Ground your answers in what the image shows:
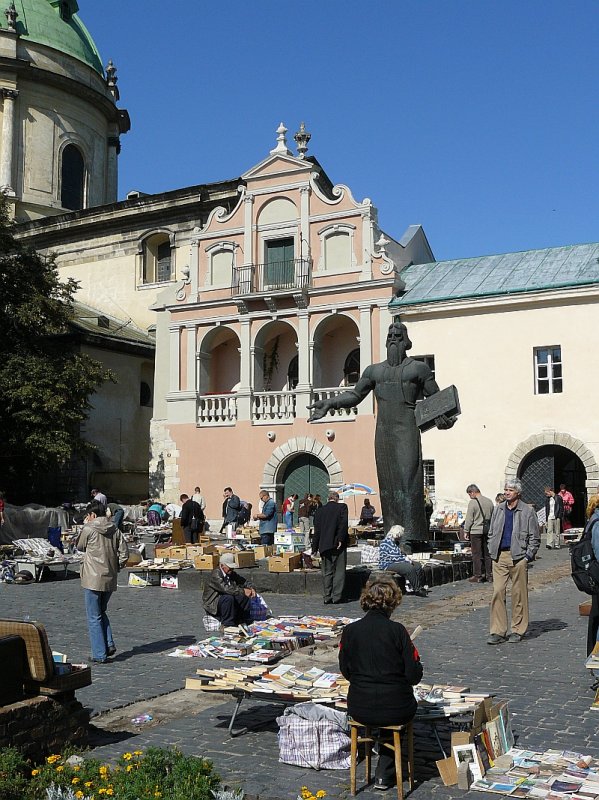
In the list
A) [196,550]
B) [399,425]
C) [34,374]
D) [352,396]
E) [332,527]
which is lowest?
[196,550]

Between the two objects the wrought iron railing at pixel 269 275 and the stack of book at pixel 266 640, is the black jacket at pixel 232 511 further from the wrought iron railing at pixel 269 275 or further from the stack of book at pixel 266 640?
the stack of book at pixel 266 640

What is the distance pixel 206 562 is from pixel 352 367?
55.9 feet

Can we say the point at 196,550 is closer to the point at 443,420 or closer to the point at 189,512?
the point at 189,512

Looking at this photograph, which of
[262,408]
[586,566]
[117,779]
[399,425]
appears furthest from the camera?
[262,408]

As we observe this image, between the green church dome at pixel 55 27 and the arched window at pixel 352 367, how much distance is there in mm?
24208

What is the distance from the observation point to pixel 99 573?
10.1 metres

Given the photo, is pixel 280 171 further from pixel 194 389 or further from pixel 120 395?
pixel 120 395

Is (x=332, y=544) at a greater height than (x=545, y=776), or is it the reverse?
(x=332, y=544)

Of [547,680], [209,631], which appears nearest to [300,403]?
[209,631]

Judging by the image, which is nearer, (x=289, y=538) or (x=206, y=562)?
(x=206, y=562)

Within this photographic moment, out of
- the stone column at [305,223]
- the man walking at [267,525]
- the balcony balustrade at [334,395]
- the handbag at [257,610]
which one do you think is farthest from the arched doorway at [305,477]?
the handbag at [257,610]

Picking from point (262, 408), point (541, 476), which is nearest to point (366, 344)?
point (262, 408)

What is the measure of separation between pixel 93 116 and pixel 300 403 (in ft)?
79.9

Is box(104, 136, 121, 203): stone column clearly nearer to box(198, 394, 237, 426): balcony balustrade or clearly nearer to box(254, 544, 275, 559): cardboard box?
box(198, 394, 237, 426): balcony balustrade
